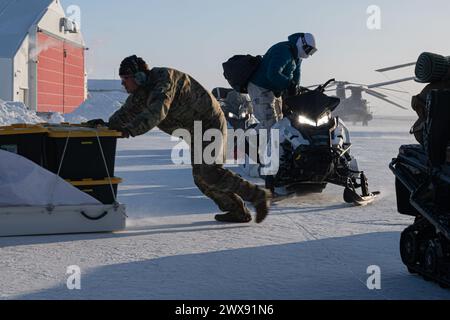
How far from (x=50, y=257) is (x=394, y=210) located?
3.94m

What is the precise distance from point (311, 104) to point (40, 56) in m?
31.7

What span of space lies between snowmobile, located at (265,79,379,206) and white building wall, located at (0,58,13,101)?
94.2 ft

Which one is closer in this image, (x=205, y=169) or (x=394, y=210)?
(x=205, y=169)

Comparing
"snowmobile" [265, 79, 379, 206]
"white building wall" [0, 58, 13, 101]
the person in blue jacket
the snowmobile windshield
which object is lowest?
"snowmobile" [265, 79, 379, 206]

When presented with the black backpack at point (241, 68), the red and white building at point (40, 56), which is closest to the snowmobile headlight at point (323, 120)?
the black backpack at point (241, 68)

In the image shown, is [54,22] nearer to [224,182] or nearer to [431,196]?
[224,182]

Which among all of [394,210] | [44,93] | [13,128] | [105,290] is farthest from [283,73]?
[44,93]

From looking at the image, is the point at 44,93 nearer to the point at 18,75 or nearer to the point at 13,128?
the point at 18,75

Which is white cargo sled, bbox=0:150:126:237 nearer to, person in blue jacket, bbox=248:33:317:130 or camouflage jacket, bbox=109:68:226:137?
camouflage jacket, bbox=109:68:226:137

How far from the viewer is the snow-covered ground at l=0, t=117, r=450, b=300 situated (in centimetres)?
359

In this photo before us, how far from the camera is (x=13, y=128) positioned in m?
5.25

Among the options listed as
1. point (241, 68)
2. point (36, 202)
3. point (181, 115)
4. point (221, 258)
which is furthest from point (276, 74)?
point (221, 258)

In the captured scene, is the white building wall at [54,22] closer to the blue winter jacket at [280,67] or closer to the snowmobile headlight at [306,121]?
the blue winter jacket at [280,67]

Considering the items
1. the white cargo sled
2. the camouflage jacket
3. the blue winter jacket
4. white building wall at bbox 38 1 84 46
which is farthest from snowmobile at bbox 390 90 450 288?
white building wall at bbox 38 1 84 46
